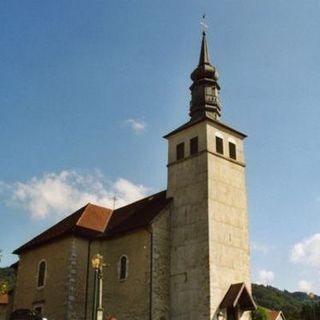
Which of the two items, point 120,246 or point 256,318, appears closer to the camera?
point 120,246

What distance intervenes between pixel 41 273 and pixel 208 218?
12.3 meters

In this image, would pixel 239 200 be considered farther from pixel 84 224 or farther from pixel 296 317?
pixel 296 317

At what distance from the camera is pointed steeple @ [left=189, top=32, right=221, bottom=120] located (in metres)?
34.2

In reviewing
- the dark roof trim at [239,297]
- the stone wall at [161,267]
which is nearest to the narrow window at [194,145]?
the stone wall at [161,267]

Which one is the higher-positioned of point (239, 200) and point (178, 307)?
point (239, 200)

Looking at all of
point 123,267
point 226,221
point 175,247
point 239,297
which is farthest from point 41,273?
point 239,297

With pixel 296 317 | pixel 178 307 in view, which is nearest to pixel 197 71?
pixel 178 307

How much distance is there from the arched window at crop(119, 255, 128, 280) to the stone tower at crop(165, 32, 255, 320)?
274 centimetres

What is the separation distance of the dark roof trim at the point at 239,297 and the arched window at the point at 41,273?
1229 centimetres

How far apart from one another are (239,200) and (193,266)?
534 cm

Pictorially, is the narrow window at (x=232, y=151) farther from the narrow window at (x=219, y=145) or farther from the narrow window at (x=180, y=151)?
the narrow window at (x=180, y=151)

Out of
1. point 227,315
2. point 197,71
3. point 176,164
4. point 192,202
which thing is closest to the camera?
point 227,315

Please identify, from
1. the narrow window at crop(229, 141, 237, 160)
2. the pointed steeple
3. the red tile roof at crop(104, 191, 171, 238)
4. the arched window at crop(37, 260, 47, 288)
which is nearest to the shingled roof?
the red tile roof at crop(104, 191, 171, 238)

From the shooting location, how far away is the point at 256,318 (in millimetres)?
46188
